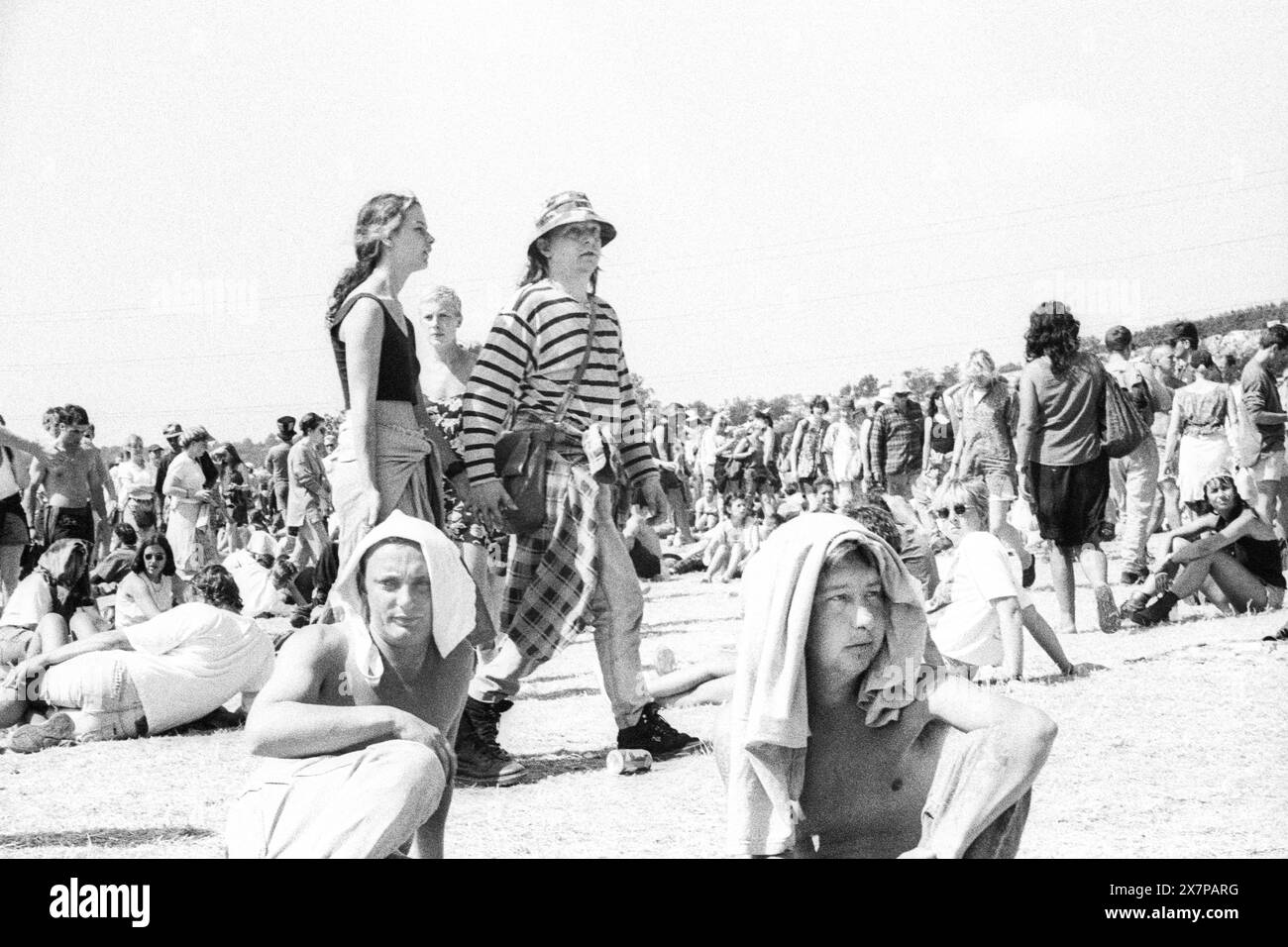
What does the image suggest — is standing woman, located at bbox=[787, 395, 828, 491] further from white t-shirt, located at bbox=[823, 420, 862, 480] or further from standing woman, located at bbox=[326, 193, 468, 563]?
standing woman, located at bbox=[326, 193, 468, 563]

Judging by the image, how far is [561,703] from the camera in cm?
633

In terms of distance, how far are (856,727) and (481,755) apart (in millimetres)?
2253

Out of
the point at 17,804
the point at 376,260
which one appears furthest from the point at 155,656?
the point at 376,260

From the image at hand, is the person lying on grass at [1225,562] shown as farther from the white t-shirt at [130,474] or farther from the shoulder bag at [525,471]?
the white t-shirt at [130,474]

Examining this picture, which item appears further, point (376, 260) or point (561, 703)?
point (561, 703)

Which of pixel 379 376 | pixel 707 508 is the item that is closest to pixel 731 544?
pixel 707 508

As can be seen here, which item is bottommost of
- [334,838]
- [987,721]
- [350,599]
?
[334,838]

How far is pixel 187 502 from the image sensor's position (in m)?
11.2

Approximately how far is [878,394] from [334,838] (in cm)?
1088

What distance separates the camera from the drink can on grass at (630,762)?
15.6 feet

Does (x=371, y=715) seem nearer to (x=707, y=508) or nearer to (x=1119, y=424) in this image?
(x=1119, y=424)

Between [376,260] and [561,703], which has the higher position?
[376,260]

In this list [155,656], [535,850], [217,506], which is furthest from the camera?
[217,506]
